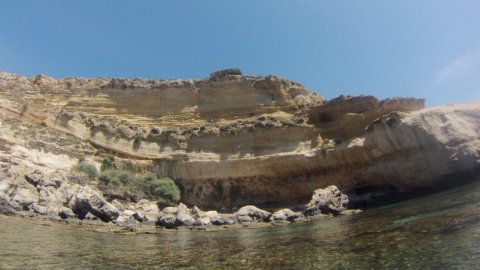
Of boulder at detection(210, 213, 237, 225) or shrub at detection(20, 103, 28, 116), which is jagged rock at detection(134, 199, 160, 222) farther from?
shrub at detection(20, 103, 28, 116)

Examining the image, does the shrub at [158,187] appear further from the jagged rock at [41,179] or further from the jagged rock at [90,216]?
the jagged rock at [90,216]

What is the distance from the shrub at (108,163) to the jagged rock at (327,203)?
15661mm

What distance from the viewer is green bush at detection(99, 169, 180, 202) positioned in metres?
28.3

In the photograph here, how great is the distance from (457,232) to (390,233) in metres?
2.21

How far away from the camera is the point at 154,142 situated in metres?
34.8

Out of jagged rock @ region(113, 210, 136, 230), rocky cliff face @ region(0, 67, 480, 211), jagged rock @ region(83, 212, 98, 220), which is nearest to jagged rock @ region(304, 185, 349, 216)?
rocky cliff face @ region(0, 67, 480, 211)

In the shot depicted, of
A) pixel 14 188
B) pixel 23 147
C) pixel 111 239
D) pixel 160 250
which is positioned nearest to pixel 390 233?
pixel 160 250

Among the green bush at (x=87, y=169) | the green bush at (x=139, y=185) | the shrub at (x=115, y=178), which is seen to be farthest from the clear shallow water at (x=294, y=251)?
the green bush at (x=87, y=169)

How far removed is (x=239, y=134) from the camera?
33.9 meters

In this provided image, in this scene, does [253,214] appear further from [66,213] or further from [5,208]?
[5,208]

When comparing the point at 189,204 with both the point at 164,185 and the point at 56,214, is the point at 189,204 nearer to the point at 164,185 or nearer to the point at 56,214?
the point at 164,185

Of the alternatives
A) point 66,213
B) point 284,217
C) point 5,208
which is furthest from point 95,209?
point 284,217

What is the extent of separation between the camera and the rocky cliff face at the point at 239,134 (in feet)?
84.8

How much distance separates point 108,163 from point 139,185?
3471 mm
